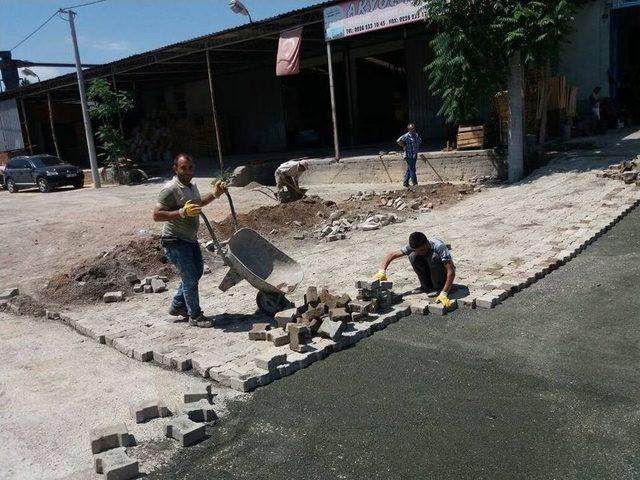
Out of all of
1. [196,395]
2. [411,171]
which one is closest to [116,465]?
[196,395]

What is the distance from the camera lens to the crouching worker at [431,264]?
20.1 ft

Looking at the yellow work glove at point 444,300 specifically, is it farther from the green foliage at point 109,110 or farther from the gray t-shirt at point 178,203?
the green foliage at point 109,110

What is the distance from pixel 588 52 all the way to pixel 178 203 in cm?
1371

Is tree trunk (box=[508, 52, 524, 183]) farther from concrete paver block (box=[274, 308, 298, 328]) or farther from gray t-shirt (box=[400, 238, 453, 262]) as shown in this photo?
concrete paver block (box=[274, 308, 298, 328])

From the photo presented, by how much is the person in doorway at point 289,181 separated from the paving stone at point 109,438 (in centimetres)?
869

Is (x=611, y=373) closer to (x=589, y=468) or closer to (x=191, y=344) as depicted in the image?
(x=589, y=468)

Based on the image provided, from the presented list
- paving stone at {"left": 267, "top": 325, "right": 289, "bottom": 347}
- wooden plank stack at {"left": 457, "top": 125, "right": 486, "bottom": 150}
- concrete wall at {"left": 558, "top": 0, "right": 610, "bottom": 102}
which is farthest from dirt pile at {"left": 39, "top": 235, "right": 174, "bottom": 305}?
concrete wall at {"left": 558, "top": 0, "right": 610, "bottom": 102}

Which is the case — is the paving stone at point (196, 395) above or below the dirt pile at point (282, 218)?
below

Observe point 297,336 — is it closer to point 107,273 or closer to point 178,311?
point 178,311

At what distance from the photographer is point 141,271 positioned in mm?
8922

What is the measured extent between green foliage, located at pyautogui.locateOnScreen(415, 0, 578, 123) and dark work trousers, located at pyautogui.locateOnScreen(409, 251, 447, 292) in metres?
7.17

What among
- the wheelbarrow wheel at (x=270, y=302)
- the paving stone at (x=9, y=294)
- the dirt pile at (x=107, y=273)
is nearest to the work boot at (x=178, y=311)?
the wheelbarrow wheel at (x=270, y=302)

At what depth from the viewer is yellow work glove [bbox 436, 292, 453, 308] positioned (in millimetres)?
6000

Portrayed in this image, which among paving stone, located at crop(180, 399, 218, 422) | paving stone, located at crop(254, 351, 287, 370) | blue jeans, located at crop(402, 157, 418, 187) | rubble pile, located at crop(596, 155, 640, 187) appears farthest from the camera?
blue jeans, located at crop(402, 157, 418, 187)
